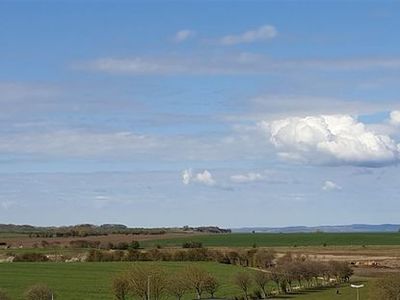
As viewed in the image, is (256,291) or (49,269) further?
(49,269)

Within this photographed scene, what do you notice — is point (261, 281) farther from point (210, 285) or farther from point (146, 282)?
point (146, 282)

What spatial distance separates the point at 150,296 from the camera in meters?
86.6

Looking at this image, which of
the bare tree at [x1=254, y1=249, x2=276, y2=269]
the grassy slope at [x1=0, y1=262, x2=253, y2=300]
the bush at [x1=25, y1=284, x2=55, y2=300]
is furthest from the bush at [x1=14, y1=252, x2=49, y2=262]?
the bush at [x1=25, y1=284, x2=55, y2=300]

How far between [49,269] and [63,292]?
41.0 m

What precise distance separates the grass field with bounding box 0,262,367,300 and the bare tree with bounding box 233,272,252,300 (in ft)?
3.56

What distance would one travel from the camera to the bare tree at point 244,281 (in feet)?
342

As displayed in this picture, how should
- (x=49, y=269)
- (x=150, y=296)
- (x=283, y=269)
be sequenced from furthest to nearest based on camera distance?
(x=49, y=269) → (x=283, y=269) → (x=150, y=296)

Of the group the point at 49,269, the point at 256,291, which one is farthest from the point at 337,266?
the point at 49,269

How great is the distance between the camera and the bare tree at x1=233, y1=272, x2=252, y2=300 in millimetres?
104188

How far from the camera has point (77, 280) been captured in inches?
4594

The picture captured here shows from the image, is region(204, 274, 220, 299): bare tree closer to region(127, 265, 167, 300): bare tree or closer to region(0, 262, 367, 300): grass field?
region(0, 262, 367, 300): grass field

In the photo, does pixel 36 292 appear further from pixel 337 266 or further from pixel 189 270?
pixel 337 266

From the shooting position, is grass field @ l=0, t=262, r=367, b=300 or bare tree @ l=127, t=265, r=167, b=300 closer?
bare tree @ l=127, t=265, r=167, b=300

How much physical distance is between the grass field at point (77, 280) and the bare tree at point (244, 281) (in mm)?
1085
